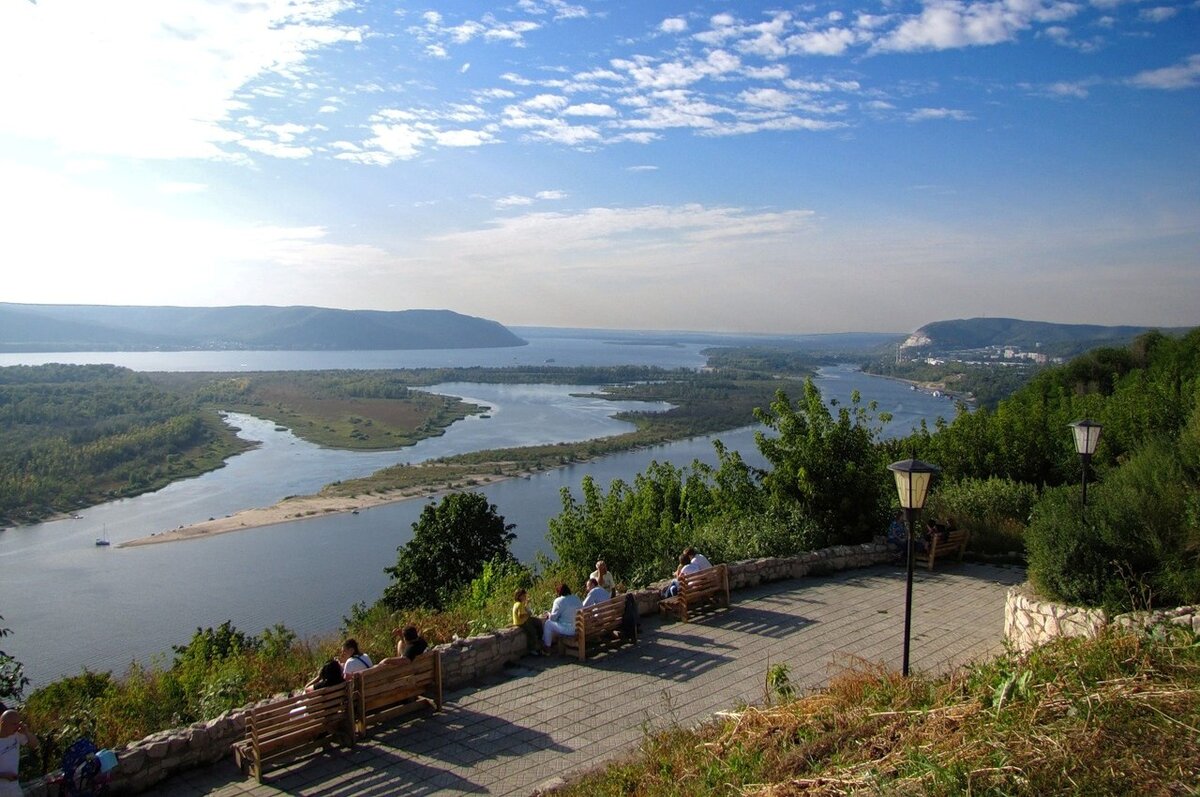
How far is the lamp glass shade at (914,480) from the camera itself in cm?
655

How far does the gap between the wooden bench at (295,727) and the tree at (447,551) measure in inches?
760

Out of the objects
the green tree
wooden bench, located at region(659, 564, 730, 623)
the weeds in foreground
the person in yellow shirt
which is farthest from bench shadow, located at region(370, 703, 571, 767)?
the green tree

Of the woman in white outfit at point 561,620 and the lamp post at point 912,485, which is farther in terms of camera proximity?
the woman in white outfit at point 561,620

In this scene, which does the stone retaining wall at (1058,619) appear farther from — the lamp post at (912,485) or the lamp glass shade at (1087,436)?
the lamp glass shade at (1087,436)

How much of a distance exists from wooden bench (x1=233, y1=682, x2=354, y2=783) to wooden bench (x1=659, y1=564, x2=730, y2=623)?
3.80 meters

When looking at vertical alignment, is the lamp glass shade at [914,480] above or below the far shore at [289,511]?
above

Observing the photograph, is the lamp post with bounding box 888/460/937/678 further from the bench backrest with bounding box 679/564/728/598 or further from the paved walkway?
the bench backrest with bounding box 679/564/728/598

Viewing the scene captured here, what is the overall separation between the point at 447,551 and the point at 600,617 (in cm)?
1890

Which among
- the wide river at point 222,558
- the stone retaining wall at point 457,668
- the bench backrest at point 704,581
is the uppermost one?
the bench backrest at point 704,581

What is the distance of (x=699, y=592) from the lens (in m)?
8.70

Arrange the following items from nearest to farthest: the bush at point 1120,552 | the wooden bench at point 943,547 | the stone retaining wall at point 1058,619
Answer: the stone retaining wall at point 1058,619, the bush at point 1120,552, the wooden bench at point 943,547

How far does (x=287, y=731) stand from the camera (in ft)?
18.1

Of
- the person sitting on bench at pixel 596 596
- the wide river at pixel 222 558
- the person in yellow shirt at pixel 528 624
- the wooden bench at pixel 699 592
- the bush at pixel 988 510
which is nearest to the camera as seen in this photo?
the person in yellow shirt at pixel 528 624

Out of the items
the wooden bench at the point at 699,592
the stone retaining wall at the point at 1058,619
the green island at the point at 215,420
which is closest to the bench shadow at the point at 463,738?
the wooden bench at the point at 699,592
